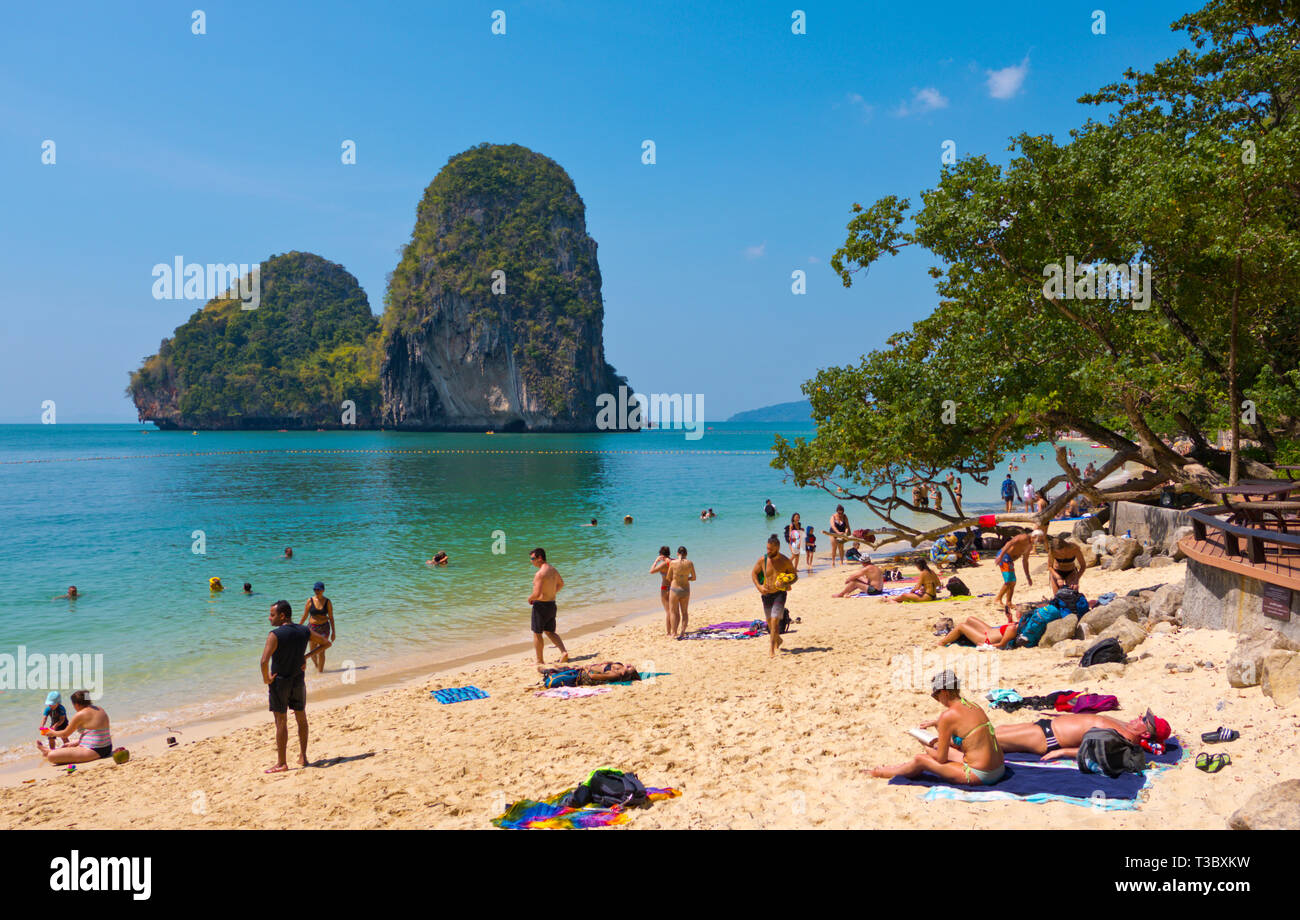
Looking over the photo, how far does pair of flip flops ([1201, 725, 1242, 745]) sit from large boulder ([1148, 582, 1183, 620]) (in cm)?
306

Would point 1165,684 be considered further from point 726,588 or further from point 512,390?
point 512,390

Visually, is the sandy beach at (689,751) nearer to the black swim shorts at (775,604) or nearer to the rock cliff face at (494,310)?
the black swim shorts at (775,604)

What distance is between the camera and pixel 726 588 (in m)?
18.4

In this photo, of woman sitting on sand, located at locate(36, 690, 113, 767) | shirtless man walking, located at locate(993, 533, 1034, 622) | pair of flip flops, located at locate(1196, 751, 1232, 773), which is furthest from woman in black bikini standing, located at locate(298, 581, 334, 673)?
pair of flip flops, located at locate(1196, 751, 1232, 773)

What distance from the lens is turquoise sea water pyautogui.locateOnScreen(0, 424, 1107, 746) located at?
41.8 ft

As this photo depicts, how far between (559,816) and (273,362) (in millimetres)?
154807

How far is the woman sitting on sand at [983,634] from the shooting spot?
9.29m

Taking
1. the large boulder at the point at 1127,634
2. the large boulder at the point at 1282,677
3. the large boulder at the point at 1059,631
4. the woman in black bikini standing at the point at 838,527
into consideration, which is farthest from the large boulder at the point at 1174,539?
the woman in black bikini standing at the point at 838,527

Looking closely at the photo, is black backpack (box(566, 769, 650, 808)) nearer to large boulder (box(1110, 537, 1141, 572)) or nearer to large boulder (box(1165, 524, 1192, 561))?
large boulder (box(1110, 537, 1141, 572))

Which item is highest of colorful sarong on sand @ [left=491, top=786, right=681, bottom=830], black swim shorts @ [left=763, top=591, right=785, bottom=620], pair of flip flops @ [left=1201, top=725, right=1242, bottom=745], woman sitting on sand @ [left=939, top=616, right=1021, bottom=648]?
pair of flip flops @ [left=1201, top=725, right=1242, bottom=745]

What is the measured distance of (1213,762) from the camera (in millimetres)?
5023

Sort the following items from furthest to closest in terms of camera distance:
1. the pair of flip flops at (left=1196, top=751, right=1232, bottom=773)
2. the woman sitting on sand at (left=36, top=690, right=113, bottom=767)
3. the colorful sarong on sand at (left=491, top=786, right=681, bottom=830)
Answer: the woman sitting on sand at (left=36, top=690, right=113, bottom=767) → the colorful sarong on sand at (left=491, top=786, right=681, bottom=830) → the pair of flip flops at (left=1196, top=751, right=1232, bottom=773)
